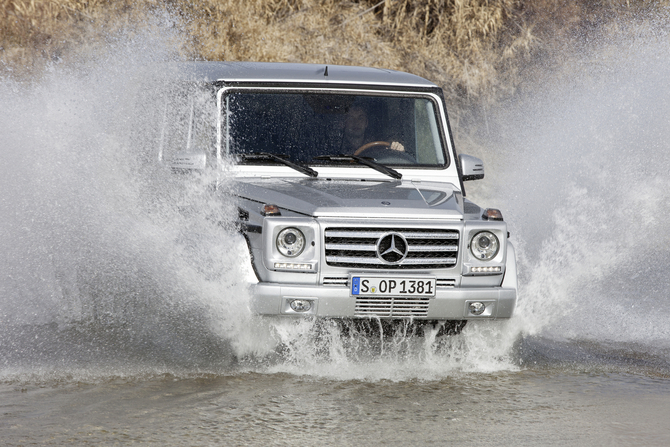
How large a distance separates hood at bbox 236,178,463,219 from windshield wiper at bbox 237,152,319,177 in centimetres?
5

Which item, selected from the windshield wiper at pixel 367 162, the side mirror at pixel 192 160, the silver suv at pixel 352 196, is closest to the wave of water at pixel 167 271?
the side mirror at pixel 192 160

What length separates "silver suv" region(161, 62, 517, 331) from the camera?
5.38 metres

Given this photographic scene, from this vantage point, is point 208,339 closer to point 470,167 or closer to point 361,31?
Result: point 470,167

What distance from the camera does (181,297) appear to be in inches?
231

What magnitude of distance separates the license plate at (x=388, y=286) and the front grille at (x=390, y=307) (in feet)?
0.13

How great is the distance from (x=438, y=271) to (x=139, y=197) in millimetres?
2516

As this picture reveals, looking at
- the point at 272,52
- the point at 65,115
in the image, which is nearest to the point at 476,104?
the point at 272,52

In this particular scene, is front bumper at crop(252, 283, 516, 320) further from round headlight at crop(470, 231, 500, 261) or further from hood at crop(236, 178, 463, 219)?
hood at crop(236, 178, 463, 219)

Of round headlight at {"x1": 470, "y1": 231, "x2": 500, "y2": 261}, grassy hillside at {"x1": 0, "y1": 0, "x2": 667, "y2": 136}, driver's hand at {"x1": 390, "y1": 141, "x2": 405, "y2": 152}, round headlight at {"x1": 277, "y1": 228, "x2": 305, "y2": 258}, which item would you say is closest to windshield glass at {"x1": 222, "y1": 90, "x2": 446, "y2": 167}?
driver's hand at {"x1": 390, "y1": 141, "x2": 405, "y2": 152}

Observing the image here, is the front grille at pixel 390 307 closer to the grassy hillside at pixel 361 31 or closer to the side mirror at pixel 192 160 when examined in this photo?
the side mirror at pixel 192 160

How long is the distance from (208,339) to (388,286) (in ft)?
4.31

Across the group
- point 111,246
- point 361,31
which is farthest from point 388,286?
point 361,31

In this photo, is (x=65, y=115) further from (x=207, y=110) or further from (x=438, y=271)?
(x=438, y=271)

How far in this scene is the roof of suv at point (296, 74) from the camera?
6.57 meters
